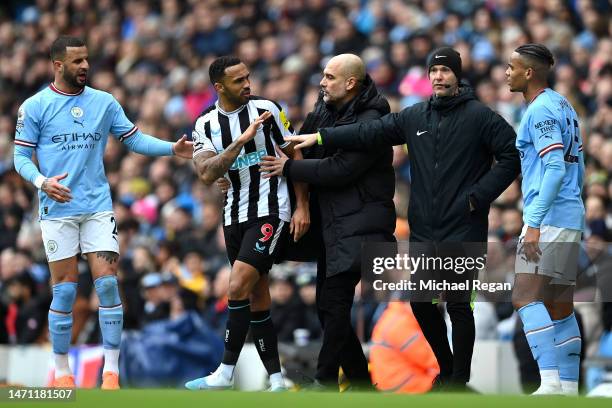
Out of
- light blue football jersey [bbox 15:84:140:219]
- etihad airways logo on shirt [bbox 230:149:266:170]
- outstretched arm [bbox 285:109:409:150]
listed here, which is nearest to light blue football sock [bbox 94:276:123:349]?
light blue football jersey [bbox 15:84:140:219]

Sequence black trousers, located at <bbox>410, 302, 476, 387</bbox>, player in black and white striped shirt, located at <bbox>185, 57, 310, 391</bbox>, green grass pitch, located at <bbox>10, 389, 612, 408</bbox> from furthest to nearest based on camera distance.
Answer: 1. player in black and white striped shirt, located at <bbox>185, 57, 310, 391</bbox>
2. black trousers, located at <bbox>410, 302, 476, 387</bbox>
3. green grass pitch, located at <bbox>10, 389, 612, 408</bbox>

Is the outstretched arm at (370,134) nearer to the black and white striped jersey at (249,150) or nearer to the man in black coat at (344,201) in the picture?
the man in black coat at (344,201)

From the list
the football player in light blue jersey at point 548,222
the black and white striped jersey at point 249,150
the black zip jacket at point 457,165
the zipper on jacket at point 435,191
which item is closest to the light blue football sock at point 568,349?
the football player in light blue jersey at point 548,222

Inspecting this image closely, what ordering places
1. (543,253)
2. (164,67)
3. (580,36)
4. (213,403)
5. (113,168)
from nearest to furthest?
(213,403) < (543,253) < (580,36) < (113,168) < (164,67)

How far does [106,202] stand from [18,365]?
220 inches

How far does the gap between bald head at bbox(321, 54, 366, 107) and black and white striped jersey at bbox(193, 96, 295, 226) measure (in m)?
0.42

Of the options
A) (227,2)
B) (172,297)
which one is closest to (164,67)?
(227,2)

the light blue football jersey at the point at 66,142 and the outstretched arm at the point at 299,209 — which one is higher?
the light blue football jersey at the point at 66,142

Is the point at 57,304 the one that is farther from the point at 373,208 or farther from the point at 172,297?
the point at 172,297

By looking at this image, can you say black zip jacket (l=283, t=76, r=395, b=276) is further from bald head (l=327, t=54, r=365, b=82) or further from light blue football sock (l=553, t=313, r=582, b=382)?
light blue football sock (l=553, t=313, r=582, b=382)

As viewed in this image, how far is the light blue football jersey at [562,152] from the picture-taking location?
862 cm

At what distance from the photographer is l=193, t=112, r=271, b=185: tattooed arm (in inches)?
362

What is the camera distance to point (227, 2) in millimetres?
21578

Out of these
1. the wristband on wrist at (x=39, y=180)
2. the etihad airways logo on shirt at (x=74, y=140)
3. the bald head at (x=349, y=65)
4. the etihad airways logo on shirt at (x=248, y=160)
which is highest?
the bald head at (x=349, y=65)
